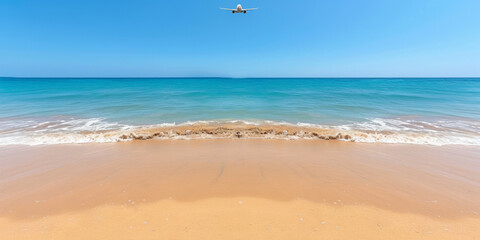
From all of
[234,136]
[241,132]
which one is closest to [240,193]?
[234,136]

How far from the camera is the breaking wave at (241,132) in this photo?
312 inches

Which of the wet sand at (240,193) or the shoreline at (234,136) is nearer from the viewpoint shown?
the wet sand at (240,193)

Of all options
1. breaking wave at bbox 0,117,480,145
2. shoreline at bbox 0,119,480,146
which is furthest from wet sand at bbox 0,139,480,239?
breaking wave at bbox 0,117,480,145

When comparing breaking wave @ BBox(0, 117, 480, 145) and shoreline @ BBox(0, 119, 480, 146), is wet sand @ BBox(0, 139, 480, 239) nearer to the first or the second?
shoreline @ BBox(0, 119, 480, 146)

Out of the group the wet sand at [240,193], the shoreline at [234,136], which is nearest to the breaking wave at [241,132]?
the shoreline at [234,136]

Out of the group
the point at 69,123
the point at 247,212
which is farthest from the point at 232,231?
the point at 69,123

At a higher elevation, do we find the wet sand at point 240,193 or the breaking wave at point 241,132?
the breaking wave at point 241,132

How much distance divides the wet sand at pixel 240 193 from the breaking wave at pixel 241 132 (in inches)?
47.0

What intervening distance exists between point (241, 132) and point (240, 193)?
457 centimetres

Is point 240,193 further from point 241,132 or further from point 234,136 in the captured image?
point 241,132

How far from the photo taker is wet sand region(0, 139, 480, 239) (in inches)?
125

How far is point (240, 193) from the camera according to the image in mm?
4164

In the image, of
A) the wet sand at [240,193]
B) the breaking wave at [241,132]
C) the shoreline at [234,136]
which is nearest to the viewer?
the wet sand at [240,193]

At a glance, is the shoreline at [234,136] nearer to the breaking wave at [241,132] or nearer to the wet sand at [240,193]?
the breaking wave at [241,132]
